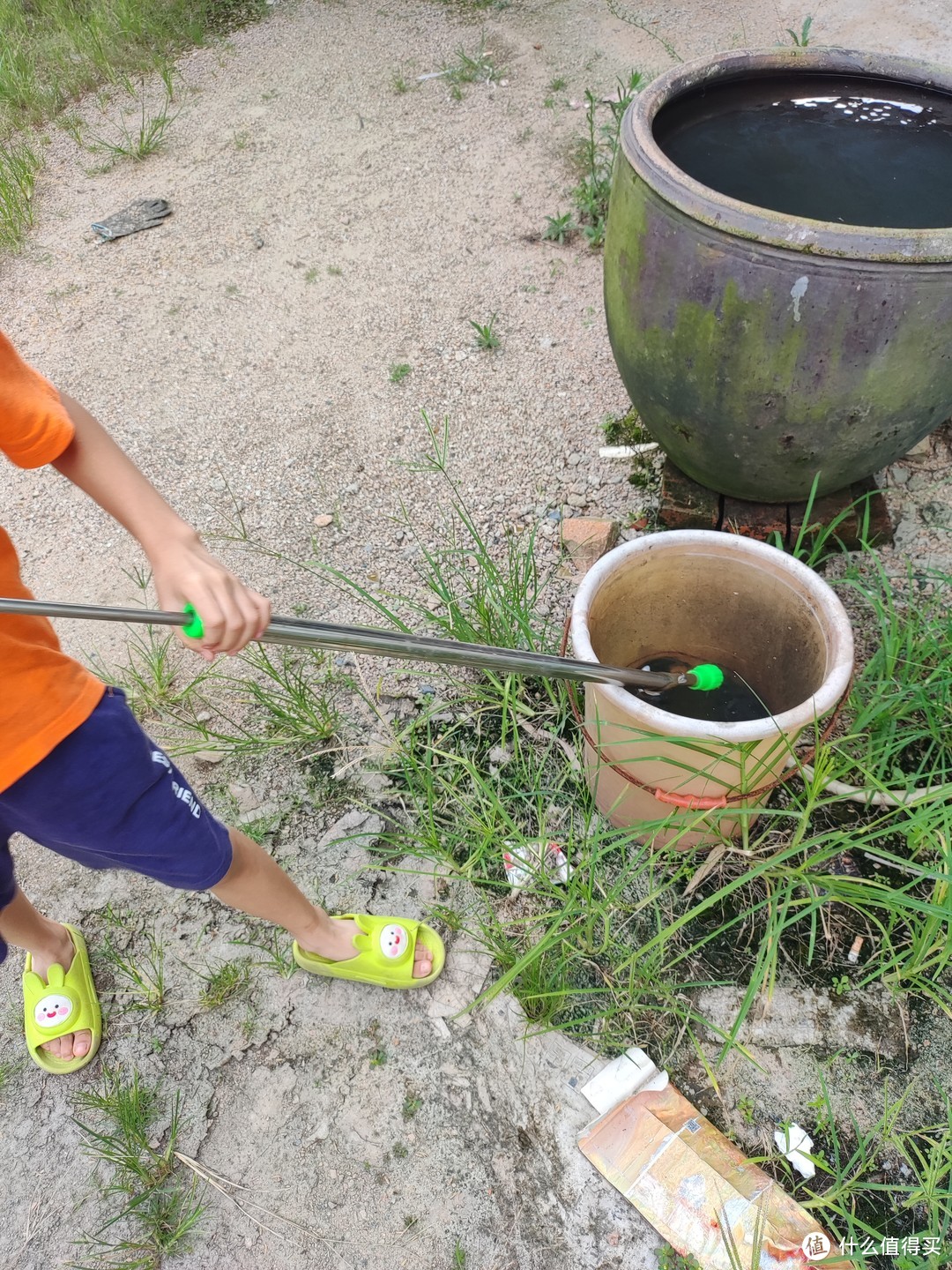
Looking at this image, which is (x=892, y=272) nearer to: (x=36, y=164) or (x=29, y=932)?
(x=29, y=932)

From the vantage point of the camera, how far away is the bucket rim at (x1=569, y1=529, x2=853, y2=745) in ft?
4.27

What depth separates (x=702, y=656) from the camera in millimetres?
1865

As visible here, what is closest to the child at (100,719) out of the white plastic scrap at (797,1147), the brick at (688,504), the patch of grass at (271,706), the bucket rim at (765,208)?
the patch of grass at (271,706)

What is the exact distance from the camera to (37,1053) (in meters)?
1.57

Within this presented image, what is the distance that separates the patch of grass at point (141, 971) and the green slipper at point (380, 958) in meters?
0.29

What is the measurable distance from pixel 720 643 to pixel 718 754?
524mm

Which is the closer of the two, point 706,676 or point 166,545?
point 166,545

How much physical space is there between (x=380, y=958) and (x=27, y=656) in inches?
33.5

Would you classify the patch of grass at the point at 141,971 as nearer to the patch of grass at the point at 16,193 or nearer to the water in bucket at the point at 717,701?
the water in bucket at the point at 717,701

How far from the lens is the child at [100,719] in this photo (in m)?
1.05

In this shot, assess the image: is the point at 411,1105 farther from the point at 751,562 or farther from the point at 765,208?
the point at 765,208

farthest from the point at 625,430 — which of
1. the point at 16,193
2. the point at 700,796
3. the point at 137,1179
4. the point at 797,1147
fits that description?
the point at 16,193

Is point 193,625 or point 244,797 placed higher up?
point 193,625

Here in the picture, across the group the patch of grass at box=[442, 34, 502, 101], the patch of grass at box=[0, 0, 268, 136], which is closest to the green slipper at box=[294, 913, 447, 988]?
the patch of grass at box=[442, 34, 502, 101]
